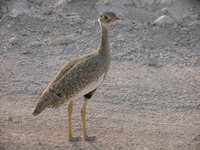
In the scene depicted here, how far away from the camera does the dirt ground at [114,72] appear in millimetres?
8320

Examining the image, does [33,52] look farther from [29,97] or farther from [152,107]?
[152,107]

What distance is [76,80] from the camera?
8031 mm

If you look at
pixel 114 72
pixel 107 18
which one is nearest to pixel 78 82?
pixel 107 18

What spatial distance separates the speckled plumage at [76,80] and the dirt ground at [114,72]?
0.64 metres

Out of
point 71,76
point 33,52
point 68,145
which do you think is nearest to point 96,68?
point 71,76

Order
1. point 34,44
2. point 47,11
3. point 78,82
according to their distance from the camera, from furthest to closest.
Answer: point 47,11
point 34,44
point 78,82

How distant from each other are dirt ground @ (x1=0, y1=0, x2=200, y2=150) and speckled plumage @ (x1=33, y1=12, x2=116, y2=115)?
643mm

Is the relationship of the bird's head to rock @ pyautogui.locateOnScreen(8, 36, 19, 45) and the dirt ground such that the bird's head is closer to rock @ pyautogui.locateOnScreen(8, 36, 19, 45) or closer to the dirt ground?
the dirt ground

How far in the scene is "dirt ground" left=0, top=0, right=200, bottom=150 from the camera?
8320mm

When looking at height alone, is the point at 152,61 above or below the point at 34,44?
above

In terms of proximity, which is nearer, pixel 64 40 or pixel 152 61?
pixel 152 61

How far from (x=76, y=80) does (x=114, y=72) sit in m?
2.09

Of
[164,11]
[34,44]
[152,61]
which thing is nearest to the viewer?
[152,61]

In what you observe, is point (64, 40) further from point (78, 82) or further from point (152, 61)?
point (78, 82)
